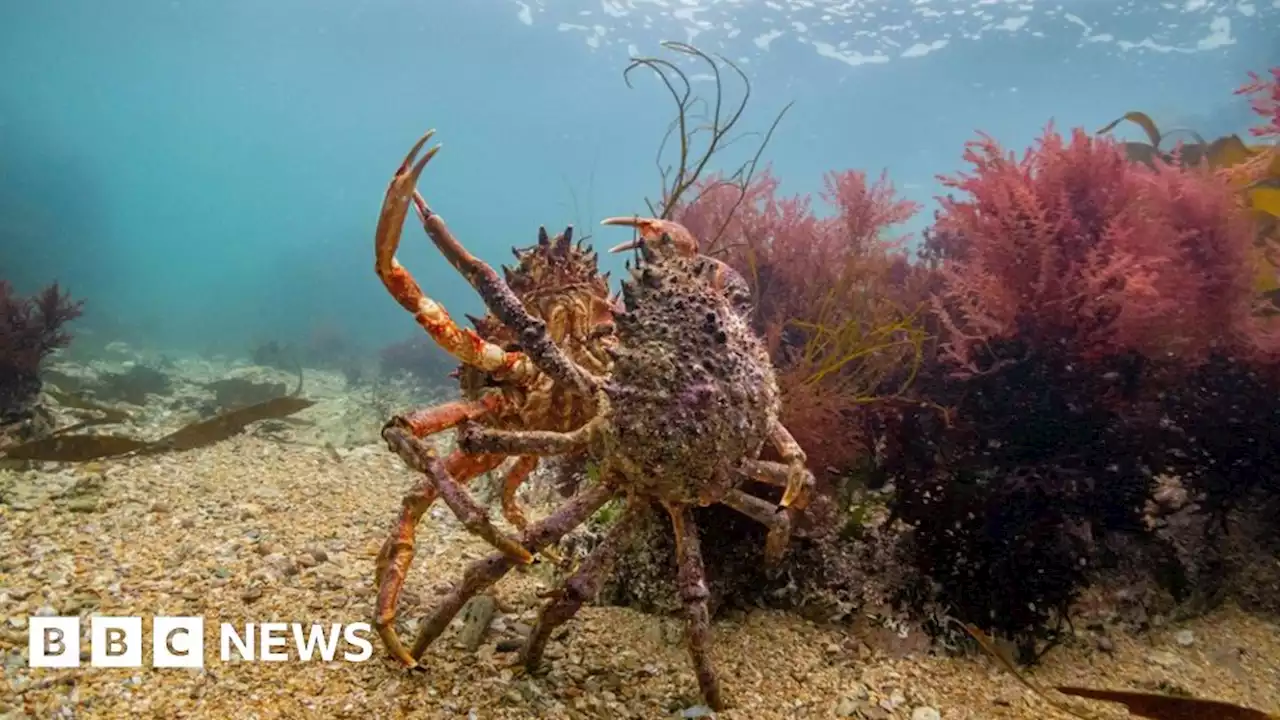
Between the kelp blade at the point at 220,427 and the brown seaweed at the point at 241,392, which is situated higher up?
the kelp blade at the point at 220,427

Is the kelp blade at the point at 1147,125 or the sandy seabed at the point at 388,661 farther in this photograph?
the kelp blade at the point at 1147,125

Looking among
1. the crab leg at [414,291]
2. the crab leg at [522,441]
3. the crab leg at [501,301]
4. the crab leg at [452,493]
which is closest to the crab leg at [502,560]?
the crab leg at [452,493]

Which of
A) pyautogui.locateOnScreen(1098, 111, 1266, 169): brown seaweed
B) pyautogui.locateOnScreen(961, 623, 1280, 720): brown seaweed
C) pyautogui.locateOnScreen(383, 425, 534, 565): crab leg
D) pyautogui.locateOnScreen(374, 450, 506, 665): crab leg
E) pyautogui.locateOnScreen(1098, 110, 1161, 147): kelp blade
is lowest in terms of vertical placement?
pyautogui.locateOnScreen(961, 623, 1280, 720): brown seaweed

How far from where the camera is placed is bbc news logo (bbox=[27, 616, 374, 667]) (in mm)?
2465

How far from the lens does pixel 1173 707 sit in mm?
2580

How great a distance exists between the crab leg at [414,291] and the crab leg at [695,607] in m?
0.98

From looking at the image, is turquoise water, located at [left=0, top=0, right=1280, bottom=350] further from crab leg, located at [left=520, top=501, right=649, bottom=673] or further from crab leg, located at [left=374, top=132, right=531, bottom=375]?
crab leg, located at [left=520, top=501, right=649, bottom=673]

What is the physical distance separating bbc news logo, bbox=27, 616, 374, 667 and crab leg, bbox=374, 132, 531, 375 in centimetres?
134

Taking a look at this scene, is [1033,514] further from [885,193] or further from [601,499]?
[885,193]

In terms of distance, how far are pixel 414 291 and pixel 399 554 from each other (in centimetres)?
111

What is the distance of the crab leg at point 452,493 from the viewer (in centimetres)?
235

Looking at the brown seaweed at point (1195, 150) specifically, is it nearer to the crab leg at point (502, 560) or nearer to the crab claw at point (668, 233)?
the crab claw at point (668, 233)

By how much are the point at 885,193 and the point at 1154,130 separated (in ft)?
8.64

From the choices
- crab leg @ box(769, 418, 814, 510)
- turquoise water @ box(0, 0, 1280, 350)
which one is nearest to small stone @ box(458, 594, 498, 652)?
crab leg @ box(769, 418, 814, 510)
